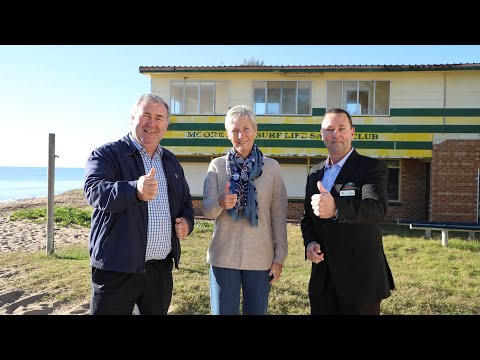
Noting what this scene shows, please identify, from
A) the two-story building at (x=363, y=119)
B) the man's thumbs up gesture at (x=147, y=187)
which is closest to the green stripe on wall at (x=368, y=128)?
the two-story building at (x=363, y=119)

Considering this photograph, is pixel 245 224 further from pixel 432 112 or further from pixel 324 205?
pixel 432 112

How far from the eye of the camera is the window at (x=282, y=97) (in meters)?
15.9

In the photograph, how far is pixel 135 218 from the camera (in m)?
2.69

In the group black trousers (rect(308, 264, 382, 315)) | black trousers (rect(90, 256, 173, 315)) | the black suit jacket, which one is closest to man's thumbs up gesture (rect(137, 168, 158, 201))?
black trousers (rect(90, 256, 173, 315))

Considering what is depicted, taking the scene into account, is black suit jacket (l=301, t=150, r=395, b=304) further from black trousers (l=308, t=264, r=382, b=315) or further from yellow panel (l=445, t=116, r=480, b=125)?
yellow panel (l=445, t=116, r=480, b=125)

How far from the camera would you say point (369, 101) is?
15.7 metres

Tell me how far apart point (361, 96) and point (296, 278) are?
10.9 metres

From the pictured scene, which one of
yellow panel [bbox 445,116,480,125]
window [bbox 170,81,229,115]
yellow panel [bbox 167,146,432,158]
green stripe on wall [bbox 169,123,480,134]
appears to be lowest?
yellow panel [bbox 167,146,432,158]

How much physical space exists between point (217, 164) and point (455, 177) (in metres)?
13.5

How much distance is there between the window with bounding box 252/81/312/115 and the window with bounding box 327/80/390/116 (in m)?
0.89

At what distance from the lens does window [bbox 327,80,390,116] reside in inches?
614
